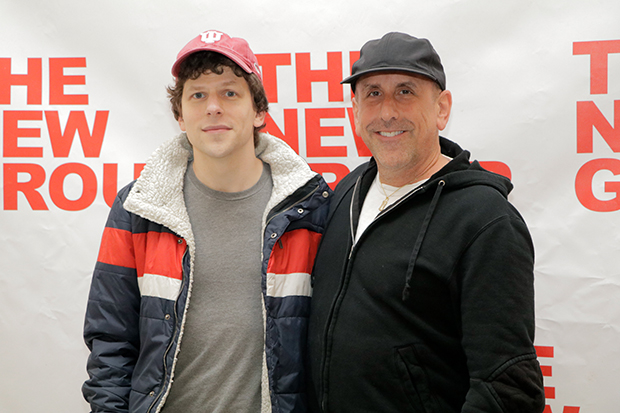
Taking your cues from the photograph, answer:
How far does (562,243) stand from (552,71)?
2.21 feet

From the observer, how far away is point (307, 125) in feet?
6.66

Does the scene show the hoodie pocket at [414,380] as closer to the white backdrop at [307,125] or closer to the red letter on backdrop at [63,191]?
the white backdrop at [307,125]

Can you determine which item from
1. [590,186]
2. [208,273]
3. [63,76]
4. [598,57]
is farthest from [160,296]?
[598,57]

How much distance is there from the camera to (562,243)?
1.90m

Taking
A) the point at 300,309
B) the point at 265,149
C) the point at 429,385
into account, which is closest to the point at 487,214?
the point at 429,385

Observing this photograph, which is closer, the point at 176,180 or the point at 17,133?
the point at 176,180

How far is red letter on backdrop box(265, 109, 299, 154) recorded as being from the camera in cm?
203

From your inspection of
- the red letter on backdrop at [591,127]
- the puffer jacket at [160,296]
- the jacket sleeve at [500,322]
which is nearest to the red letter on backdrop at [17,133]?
the puffer jacket at [160,296]

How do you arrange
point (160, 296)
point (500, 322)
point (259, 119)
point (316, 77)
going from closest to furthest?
point (500, 322), point (160, 296), point (259, 119), point (316, 77)

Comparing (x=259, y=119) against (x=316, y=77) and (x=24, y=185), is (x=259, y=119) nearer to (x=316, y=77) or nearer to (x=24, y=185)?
(x=316, y=77)

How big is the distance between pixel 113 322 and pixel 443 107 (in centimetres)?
120

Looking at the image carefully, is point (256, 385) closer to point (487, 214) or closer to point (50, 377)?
point (487, 214)

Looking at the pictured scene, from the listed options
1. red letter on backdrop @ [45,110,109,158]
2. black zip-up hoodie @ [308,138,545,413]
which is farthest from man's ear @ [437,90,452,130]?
red letter on backdrop @ [45,110,109,158]

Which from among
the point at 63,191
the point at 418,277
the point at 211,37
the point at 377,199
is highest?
the point at 211,37
